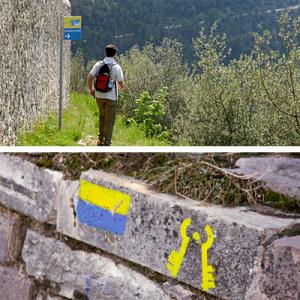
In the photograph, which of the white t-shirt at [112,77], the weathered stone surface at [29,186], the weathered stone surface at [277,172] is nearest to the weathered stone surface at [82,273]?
the weathered stone surface at [29,186]

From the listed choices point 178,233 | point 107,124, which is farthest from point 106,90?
point 178,233

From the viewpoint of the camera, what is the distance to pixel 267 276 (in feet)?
6.31

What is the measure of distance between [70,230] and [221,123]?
2871 millimetres

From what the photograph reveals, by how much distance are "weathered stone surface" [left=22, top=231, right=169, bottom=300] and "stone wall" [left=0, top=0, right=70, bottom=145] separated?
6.85 feet

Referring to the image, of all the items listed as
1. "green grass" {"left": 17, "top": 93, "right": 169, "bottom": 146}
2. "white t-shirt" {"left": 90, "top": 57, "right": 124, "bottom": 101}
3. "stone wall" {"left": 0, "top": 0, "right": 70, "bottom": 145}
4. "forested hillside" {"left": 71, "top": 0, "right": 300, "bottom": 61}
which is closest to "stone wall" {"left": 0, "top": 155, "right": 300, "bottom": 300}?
"green grass" {"left": 17, "top": 93, "right": 169, "bottom": 146}

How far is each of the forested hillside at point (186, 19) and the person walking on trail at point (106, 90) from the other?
16.7 ft

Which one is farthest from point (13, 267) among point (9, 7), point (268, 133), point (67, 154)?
point (9, 7)

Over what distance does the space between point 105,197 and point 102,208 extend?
4 centimetres

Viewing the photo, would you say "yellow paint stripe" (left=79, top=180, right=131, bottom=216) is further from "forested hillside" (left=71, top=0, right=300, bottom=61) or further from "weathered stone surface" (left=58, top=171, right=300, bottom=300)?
"forested hillside" (left=71, top=0, right=300, bottom=61)

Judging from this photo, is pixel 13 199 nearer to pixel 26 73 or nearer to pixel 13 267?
pixel 13 267

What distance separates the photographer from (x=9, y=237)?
2469 millimetres

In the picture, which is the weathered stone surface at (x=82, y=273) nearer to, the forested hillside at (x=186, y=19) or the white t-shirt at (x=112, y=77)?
the white t-shirt at (x=112, y=77)

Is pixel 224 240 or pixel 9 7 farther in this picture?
pixel 9 7

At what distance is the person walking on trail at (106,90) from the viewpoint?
2.85 meters
